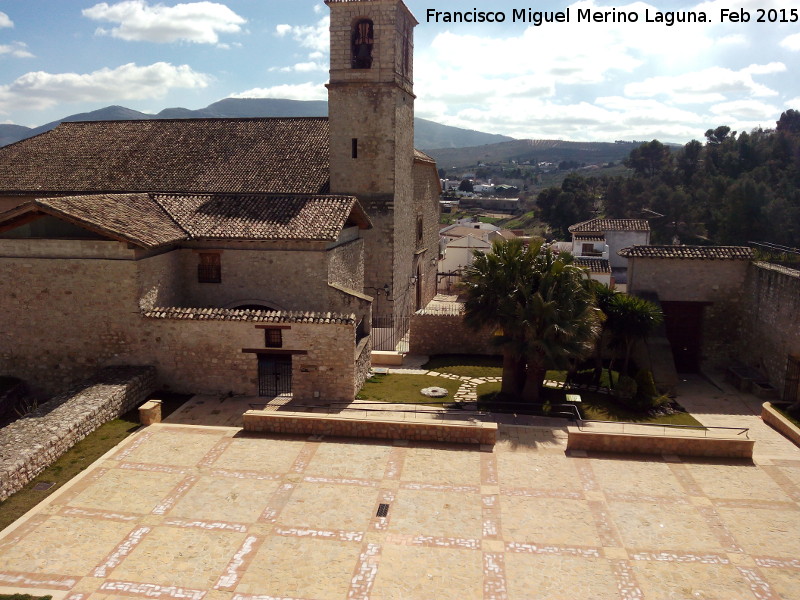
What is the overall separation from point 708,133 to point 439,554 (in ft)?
305

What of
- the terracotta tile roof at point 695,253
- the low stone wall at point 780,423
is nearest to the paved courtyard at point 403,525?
the low stone wall at point 780,423

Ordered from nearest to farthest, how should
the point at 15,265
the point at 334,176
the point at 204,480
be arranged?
the point at 204,480 < the point at 15,265 < the point at 334,176

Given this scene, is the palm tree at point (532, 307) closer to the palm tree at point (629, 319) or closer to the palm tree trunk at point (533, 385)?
the palm tree trunk at point (533, 385)

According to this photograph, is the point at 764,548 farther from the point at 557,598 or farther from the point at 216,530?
the point at 216,530

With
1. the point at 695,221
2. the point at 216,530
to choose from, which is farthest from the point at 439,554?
the point at 695,221

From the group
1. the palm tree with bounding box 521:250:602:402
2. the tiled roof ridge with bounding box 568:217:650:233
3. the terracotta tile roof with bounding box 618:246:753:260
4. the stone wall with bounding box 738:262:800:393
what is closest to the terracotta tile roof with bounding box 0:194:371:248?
the palm tree with bounding box 521:250:602:402

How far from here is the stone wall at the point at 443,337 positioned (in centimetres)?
2405

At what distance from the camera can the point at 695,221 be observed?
6119 cm

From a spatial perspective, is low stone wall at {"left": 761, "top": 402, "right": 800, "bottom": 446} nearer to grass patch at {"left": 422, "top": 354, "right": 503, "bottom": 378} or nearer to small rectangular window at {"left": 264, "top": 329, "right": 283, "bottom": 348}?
grass patch at {"left": 422, "top": 354, "right": 503, "bottom": 378}

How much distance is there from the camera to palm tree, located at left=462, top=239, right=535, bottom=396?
58.1ft

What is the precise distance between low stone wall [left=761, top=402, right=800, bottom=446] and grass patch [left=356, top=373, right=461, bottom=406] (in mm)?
9021

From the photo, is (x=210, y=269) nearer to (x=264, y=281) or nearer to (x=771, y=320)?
(x=264, y=281)

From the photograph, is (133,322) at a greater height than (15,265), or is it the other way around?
(15,265)

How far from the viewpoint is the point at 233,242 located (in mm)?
21391
